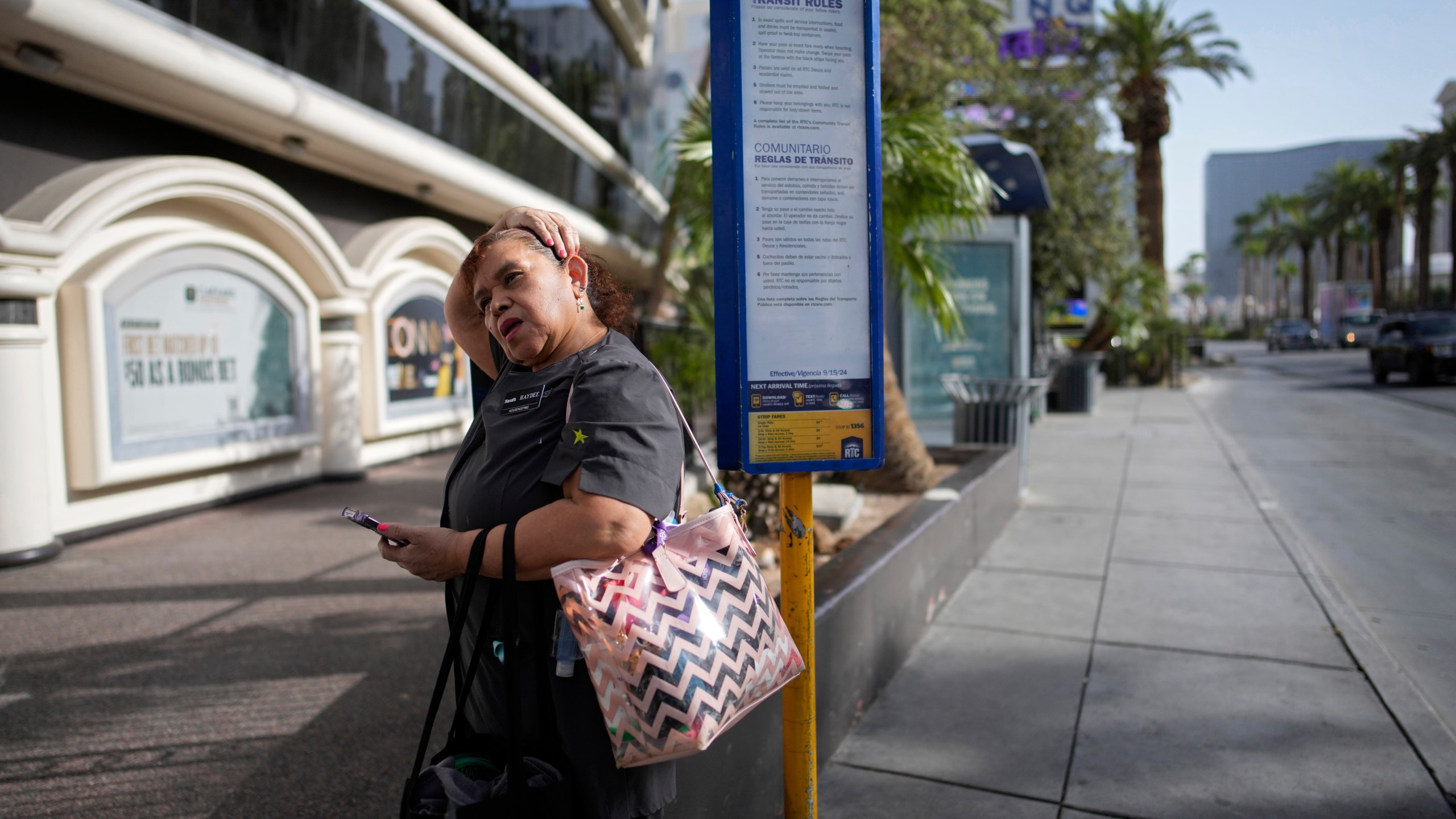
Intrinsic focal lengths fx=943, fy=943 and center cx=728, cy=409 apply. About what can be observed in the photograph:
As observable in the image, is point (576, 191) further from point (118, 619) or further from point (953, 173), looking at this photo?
point (118, 619)

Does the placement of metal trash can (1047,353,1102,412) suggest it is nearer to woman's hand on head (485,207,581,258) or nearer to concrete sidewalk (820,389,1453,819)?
concrete sidewalk (820,389,1453,819)

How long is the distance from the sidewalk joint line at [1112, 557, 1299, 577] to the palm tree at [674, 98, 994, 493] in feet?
5.09

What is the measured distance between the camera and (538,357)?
1.88 m

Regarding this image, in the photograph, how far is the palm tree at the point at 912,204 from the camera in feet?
20.1

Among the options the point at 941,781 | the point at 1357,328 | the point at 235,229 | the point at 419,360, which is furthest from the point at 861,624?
the point at 1357,328

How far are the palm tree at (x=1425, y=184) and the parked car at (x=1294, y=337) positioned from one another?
521 centimetres

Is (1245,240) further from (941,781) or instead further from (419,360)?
(941,781)

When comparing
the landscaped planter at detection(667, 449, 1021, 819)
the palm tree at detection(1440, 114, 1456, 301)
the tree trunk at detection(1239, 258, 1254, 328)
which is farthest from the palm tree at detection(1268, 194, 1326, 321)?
the landscaped planter at detection(667, 449, 1021, 819)

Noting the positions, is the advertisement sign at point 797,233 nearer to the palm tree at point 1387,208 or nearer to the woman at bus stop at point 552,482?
the woman at bus stop at point 552,482

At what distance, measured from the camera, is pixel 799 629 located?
2.52 meters

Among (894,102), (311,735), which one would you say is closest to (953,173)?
(894,102)

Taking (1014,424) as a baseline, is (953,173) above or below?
above

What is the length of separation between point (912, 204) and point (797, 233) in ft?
14.0

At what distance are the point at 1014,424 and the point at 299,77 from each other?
7211mm
